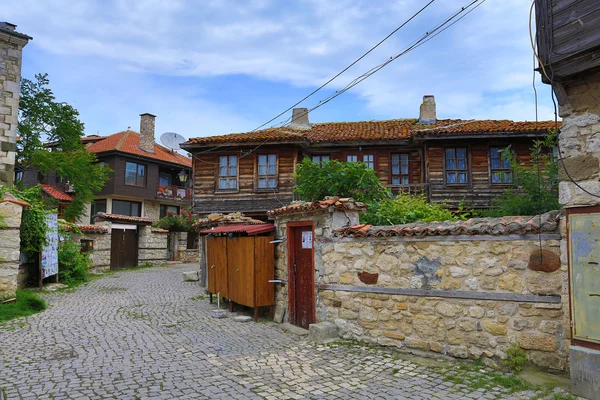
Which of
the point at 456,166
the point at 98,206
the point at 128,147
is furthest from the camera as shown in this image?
the point at 128,147

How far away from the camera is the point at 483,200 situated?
50.8 ft

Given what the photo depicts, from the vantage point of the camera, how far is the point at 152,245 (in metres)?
22.8

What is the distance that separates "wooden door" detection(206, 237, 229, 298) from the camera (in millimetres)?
9648

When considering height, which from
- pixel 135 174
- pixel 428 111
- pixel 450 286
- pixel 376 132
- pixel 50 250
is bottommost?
pixel 450 286

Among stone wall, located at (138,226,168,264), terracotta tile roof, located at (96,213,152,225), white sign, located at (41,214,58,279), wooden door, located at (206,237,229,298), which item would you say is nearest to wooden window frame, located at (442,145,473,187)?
wooden door, located at (206,237,229,298)

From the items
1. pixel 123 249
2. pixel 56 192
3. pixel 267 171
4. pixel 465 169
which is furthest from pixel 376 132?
pixel 56 192

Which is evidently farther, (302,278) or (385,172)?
(385,172)

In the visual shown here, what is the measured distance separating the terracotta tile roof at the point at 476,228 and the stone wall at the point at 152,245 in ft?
59.2

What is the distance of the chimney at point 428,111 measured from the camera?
18.8 m

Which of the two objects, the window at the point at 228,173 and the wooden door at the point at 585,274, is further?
the window at the point at 228,173

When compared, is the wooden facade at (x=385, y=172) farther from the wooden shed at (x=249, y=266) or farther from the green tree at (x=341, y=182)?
the wooden shed at (x=249, y=266)

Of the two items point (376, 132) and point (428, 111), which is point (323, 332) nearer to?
point (376, 132)

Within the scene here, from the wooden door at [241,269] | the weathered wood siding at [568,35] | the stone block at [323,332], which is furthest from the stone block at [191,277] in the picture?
the weathered wood siding at [568,35]

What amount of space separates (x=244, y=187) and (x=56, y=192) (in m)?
16.4
